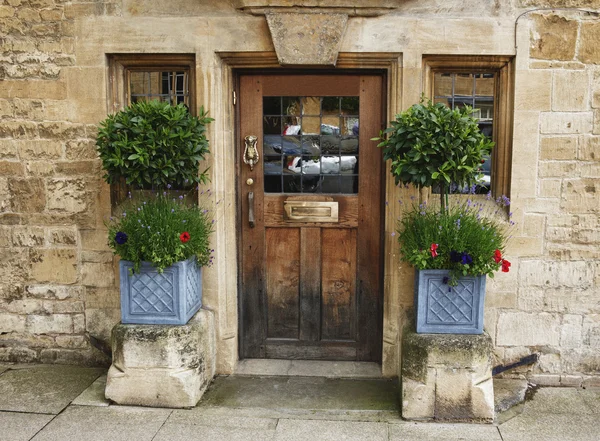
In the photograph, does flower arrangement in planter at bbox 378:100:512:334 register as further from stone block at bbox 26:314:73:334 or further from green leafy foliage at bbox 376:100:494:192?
stone block at bbox 26:314:73:334

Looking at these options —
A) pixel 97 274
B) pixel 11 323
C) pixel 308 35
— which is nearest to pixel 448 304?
pixel 308 35

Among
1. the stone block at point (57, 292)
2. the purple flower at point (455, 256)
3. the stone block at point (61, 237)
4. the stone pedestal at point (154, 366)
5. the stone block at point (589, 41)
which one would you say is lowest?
the stone pedestal at point (154, 366)

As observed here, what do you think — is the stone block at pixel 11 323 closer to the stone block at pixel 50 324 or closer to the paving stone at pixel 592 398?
the stone block at pixel 50 324

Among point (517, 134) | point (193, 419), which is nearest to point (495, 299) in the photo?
point (517, 134)

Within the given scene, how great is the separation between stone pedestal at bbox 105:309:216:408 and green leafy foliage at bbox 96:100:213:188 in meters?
1.00

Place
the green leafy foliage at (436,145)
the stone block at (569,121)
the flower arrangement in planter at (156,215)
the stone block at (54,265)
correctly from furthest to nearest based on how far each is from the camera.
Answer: the stone block at (54,265), the stone block at (569,121), the flower arrangement in planter at (156,215), the green leafy foliage at (436,145)

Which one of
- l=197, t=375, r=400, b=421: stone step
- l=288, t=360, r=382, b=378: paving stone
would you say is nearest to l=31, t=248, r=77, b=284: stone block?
l=197, t=375, r=400, b=421: stone step

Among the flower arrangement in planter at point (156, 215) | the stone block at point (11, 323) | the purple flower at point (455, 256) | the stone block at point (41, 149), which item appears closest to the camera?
the purple flower at point (455, 256)

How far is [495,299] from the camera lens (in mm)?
4266

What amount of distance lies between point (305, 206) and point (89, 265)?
5.57 feet

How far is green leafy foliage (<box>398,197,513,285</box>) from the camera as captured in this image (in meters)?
3.66

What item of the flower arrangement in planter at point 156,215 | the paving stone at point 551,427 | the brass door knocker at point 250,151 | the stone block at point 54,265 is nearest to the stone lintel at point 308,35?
the brass door knocker at point 250,151

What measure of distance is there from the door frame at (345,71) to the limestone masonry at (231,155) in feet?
0.12

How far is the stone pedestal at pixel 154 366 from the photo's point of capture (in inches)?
152
